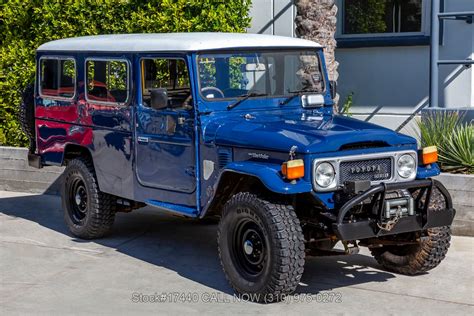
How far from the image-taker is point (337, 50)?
12.5m

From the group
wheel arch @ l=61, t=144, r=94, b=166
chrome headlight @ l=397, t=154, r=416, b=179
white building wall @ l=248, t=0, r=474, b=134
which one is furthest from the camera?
white building wall @ l=248, t=0, r=474, b=134

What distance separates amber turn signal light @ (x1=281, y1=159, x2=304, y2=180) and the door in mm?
1253

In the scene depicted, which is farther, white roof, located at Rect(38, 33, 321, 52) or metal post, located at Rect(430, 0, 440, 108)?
metal post, located at Rect(430, 0, 440, 108)

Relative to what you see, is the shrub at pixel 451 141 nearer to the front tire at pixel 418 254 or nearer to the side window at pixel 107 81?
the front tire at pixel 418 254

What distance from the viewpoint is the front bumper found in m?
6.45

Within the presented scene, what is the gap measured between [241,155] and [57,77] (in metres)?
3.09

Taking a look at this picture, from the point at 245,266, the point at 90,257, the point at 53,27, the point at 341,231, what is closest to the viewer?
the point at 341,231

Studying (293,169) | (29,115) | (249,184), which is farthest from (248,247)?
(29,115)

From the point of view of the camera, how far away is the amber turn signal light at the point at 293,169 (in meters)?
6.44

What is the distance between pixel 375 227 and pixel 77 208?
3.70m

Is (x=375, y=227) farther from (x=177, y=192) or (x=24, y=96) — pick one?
(x=24, y=96)

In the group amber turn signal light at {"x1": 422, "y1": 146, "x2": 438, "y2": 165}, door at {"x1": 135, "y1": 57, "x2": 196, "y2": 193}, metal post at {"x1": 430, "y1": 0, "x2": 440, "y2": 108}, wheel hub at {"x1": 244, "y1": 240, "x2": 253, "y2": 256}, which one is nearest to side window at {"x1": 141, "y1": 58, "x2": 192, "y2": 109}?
door at {"x1": 135, "y1": 57, "x2": 196, "y2": 193}

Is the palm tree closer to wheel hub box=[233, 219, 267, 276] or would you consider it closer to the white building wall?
the white building wall

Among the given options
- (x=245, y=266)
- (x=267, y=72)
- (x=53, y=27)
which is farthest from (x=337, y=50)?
(x=245, y=266)
